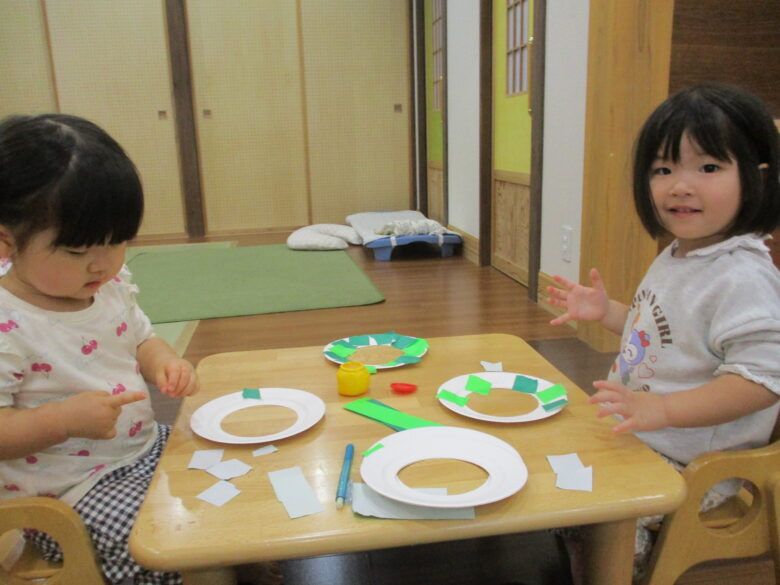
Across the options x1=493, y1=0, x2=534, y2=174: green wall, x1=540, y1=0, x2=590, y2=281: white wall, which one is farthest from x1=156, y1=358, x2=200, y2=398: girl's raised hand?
x1=493, y1=0, x2=534, y2=174: green wall

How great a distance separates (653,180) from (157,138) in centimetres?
481

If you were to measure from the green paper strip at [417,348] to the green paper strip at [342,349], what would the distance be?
93 millimetres

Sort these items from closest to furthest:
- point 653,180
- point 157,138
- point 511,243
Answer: point 653,180, point 511,243, point 157,138

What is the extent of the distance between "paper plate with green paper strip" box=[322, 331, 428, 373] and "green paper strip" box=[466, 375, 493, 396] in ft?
0.39

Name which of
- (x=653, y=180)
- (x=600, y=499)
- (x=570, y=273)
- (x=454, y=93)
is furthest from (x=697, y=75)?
(x=454, y=93)

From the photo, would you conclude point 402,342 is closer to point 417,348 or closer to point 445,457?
point 417,348

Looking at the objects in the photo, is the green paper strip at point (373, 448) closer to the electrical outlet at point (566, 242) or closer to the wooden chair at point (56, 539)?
the wooden chair at point (56, 539)

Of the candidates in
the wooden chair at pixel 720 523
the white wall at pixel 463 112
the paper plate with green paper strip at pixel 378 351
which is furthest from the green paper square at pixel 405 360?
the white wall at pixel 463 112

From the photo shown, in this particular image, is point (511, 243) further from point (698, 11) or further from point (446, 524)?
point (446, 524)

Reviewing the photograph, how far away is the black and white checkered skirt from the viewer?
796 mm

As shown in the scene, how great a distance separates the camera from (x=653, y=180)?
3.13 ft

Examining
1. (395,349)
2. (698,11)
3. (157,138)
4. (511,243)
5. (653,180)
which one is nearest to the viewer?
(653,180)

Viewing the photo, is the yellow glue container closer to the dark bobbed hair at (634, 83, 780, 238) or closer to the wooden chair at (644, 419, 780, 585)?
the wooden chair at (644, 419, 780, 585)

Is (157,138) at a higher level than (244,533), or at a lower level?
higher
